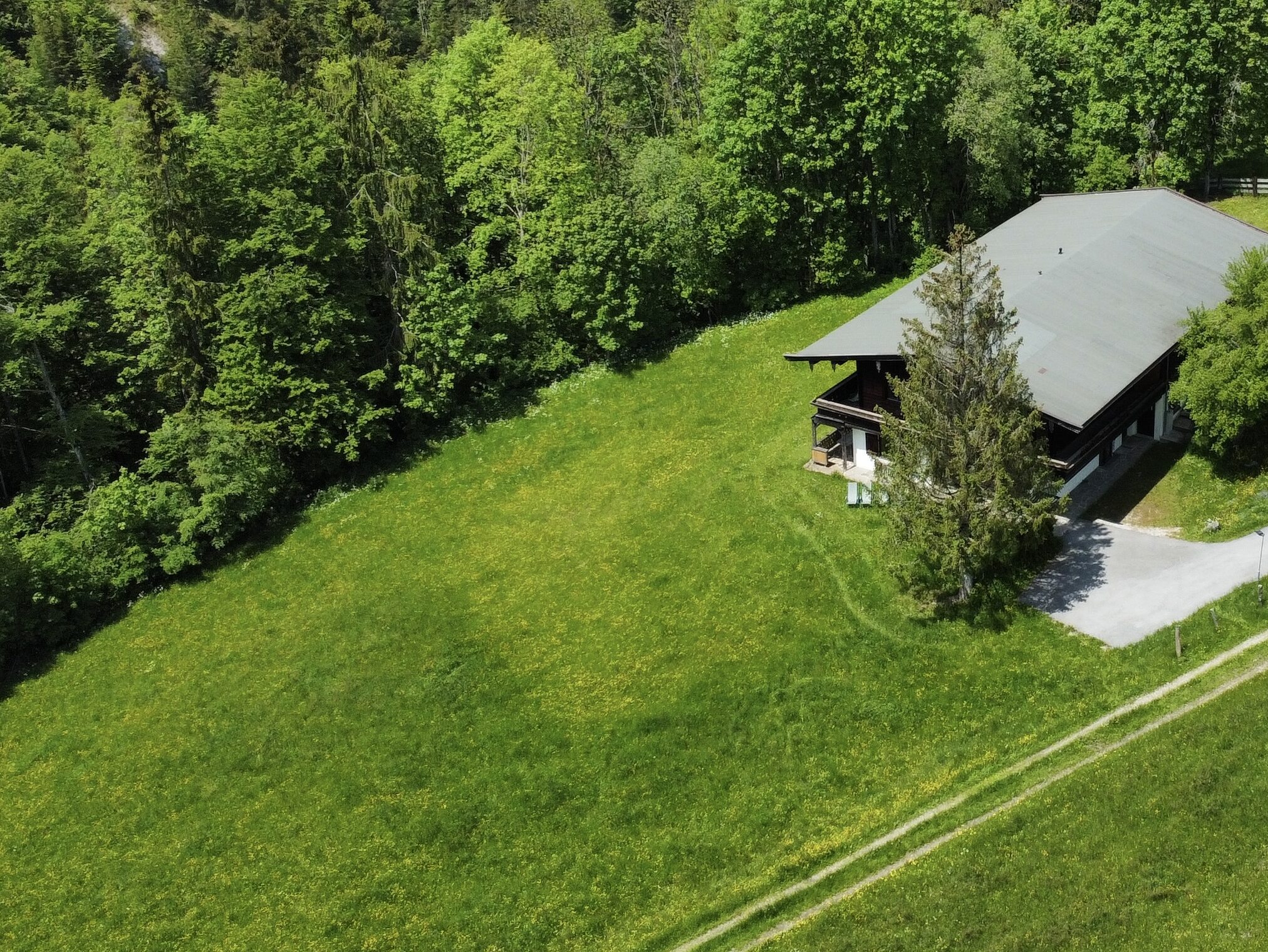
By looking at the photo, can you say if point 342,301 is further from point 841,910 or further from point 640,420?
point 841,910

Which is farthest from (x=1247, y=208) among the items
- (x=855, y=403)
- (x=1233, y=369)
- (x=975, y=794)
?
(x=975, y=794)

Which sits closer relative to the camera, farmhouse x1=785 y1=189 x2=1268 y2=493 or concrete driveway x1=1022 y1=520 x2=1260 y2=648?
concrete driveway x1=1022 y1=520 x2=1260 y2=648

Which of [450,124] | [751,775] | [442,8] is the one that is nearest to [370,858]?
[751,775]

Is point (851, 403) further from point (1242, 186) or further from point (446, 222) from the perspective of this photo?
point (1242, 186)

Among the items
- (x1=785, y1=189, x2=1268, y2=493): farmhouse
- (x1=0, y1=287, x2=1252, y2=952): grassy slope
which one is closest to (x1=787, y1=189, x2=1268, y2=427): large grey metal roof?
(x1=785, y1=189, x2=1268, y2=493): farmhouse

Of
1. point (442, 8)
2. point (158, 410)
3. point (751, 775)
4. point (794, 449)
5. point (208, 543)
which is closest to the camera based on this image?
point (751, 775)

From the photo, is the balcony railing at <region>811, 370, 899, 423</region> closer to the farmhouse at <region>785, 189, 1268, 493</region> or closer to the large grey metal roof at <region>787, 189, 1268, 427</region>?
the farmhouse at <region>785, 189, 1268, 493</region>
